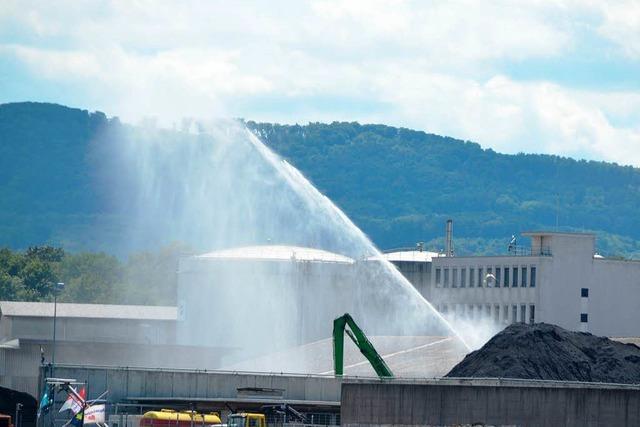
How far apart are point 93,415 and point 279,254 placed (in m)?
74.6

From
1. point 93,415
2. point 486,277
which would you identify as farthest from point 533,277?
point 93,415

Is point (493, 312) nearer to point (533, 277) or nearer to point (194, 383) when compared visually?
point (533, 277)

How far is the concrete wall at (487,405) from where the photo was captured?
73.1 meters

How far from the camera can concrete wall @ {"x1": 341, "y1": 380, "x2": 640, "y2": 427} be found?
2879 inches

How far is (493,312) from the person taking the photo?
134500mm

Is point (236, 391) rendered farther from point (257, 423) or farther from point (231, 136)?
point (231, 136)

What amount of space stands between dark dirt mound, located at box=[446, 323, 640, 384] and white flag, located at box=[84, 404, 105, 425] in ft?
72.8

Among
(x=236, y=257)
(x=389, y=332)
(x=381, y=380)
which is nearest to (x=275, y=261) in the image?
(x=236, y=257)

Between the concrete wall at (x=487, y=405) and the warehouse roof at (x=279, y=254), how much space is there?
70690 mm

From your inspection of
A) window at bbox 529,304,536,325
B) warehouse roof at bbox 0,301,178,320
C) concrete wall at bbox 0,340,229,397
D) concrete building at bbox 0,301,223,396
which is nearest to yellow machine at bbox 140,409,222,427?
concrete building at bbox 0,301,223,396

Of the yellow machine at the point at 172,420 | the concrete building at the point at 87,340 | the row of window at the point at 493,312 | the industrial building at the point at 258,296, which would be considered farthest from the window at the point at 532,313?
the yellow machine at the point at 172,420

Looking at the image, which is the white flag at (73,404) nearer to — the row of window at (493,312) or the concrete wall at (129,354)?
the concrete wall at (129,354)

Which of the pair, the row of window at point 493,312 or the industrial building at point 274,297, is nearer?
the row of window at point 493,312

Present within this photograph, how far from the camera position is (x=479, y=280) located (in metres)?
138
